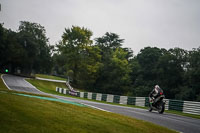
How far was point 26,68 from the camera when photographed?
72500 millimetres

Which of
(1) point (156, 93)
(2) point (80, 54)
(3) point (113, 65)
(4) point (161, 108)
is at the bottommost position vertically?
(4) point (161, 108)

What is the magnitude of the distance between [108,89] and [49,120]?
179ft

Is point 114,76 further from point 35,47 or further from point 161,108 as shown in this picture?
point 161,108

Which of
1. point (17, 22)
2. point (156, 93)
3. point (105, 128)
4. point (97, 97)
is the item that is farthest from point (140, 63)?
point (105, 128)

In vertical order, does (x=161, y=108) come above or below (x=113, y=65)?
below

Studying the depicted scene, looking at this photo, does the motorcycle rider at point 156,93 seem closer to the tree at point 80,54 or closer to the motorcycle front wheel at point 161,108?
the motorcycle front wheel at point 161,108

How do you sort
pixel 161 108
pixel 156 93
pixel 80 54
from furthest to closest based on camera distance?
pixel 80 54 → pixel 156 93 → pixel 161 108

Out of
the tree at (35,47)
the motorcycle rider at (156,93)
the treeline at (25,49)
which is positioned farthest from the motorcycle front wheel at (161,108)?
the tree at (35,47)

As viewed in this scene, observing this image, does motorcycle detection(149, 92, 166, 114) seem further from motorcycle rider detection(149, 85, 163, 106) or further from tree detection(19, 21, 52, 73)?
tree detection(19, 21, 52, 73)

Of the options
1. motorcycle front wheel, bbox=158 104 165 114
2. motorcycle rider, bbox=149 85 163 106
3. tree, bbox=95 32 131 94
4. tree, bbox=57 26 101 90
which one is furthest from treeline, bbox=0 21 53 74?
motorcycle front wheel, bbox=158 104 165 114

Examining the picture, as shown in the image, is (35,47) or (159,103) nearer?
(159,103)

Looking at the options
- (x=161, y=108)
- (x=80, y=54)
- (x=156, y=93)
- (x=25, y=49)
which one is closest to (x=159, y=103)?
(x=161, y=108)

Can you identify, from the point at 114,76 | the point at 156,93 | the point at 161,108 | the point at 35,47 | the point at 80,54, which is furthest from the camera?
the point at 35,47

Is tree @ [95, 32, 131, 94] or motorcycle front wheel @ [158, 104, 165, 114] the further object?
tree @ [95, 32, 131, 94]
